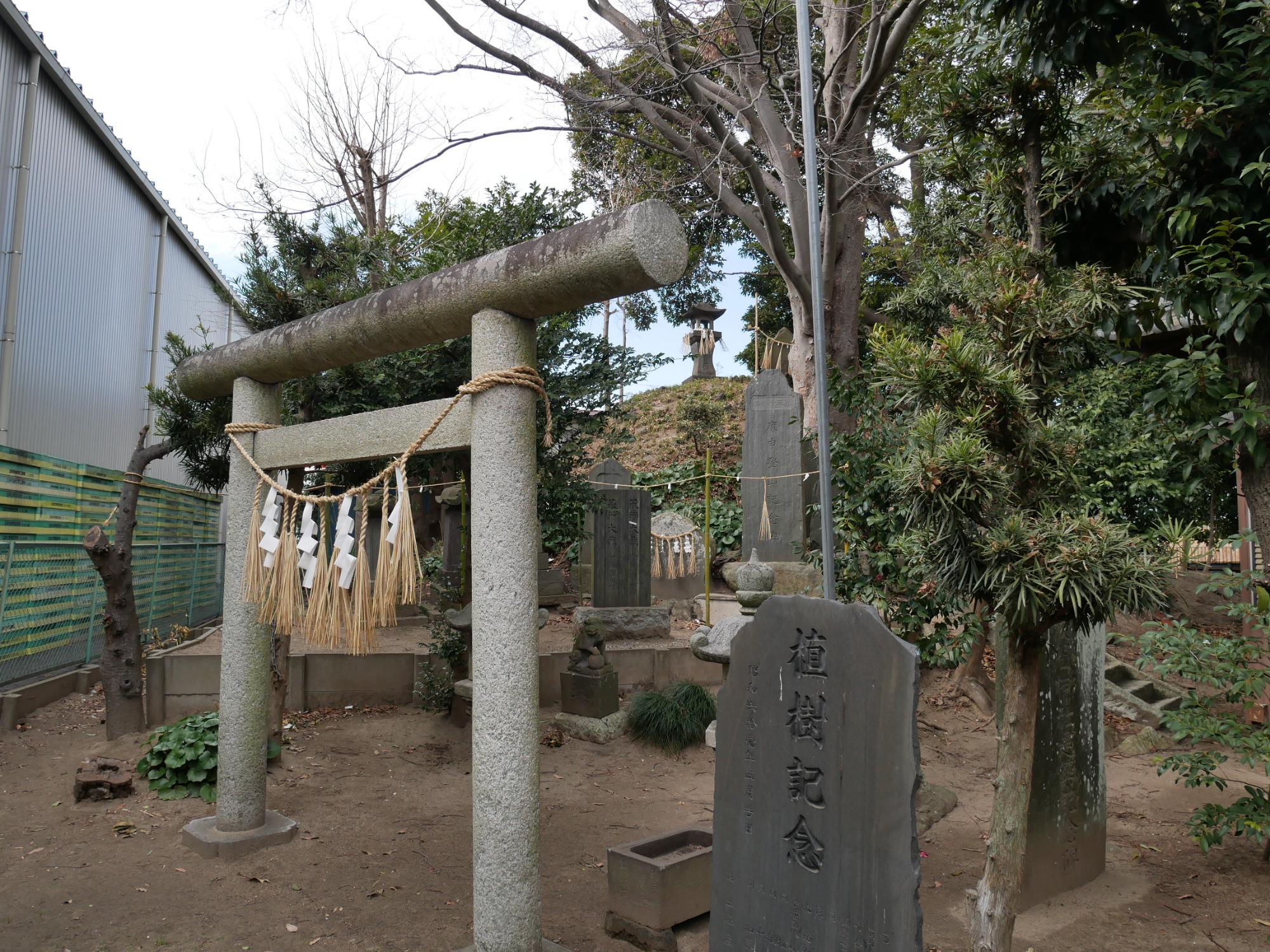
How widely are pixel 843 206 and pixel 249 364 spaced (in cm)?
811

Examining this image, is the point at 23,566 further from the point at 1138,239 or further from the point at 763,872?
the point at 1138,239

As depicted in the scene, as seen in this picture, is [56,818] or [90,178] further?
[90,178]

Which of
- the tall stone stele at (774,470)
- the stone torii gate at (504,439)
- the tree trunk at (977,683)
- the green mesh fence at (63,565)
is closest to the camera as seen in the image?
the stone torii gate at (504,439)

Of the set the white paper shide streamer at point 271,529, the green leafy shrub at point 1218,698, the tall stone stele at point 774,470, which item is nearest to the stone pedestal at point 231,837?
the white paper shide streamer at point 271,529

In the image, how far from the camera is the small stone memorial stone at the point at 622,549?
10.4 meters

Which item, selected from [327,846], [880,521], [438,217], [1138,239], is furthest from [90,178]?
[1138,239]

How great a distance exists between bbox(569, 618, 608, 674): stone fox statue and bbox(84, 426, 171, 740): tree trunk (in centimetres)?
370

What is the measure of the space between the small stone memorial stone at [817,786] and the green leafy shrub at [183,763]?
408 centimetres

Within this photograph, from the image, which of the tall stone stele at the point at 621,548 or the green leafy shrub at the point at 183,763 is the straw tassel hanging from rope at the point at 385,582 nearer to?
the green leafy shrub at the point at 183,763

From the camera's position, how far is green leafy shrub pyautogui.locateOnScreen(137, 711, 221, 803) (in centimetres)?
553

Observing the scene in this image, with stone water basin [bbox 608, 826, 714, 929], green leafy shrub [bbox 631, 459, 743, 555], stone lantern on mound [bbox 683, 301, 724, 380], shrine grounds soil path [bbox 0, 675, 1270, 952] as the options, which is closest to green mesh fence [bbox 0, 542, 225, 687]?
shrine grounds soil path [bbox 0, 675, 1270, 952]

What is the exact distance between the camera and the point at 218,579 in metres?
12.6

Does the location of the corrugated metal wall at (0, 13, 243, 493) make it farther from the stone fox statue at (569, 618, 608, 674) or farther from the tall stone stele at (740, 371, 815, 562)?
the tall stone stele at (740, 371, 815, 562)

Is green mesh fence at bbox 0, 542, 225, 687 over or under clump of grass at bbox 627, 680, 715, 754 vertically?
over
